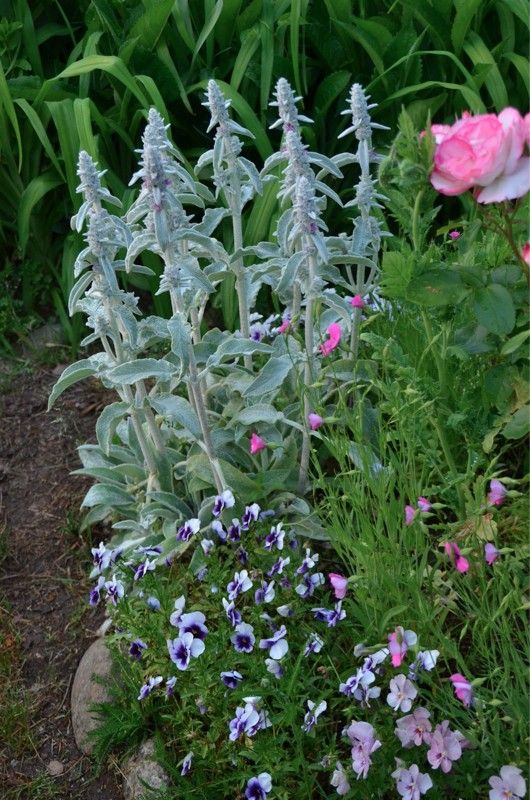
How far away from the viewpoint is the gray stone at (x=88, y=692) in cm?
217

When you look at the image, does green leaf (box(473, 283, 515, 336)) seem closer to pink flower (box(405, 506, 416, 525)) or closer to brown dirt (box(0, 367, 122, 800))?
pink flower (box(405, 506, 416, 525))

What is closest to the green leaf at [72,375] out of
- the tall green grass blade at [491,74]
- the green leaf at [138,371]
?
the green leaf at [138,371]

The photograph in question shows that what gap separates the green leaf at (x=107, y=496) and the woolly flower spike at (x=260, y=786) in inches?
36.6

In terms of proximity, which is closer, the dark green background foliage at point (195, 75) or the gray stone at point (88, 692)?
the gray stone at point (88, 692)

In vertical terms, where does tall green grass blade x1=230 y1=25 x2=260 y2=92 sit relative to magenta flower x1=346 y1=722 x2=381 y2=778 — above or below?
above

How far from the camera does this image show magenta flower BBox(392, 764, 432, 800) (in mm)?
1597

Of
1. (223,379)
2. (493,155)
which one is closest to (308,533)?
(223,379)

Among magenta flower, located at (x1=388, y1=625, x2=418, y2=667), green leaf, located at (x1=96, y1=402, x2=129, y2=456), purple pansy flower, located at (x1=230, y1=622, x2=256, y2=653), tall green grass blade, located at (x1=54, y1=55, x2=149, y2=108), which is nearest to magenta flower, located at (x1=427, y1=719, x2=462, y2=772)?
magenta flower, located at (x1=388, y1=625, x2=418, y2=667)

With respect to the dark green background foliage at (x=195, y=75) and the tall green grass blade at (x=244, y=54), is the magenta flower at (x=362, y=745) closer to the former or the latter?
the dark green background foliage at (x=195, y=75)

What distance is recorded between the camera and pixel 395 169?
1.57 metres

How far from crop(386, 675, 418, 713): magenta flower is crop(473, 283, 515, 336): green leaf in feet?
2.03

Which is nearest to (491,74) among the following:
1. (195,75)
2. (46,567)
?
(195,75)

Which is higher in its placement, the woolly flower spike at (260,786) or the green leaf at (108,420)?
the green leaf at (108,420)

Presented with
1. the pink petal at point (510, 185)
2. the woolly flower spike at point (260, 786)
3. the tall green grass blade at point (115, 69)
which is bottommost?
the woolly flower spike at point (260, 786)
